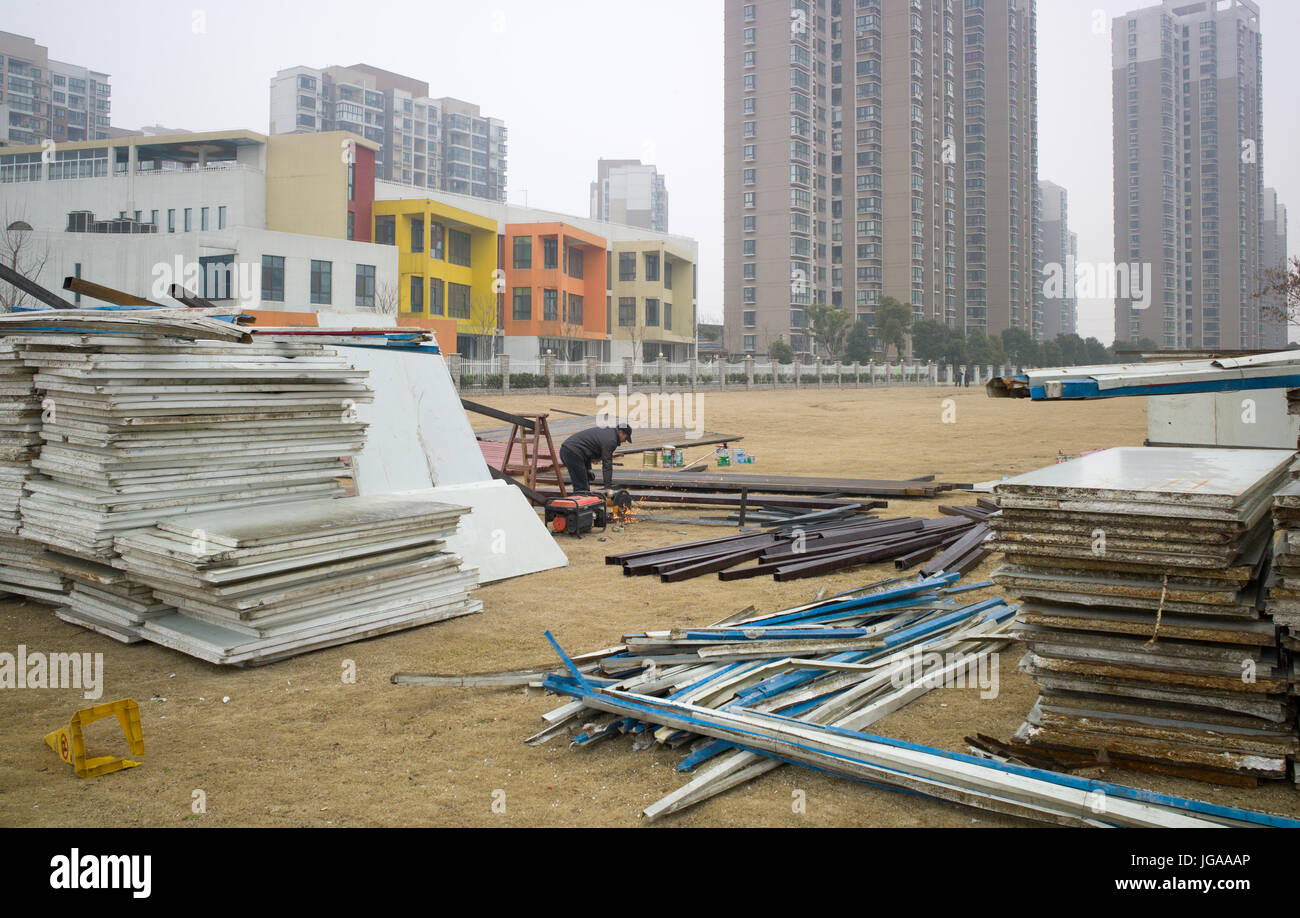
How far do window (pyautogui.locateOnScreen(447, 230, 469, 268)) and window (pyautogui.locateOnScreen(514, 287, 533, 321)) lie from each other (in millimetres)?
3402

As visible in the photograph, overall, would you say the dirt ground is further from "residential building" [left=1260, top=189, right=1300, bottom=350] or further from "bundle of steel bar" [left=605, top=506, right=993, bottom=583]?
"residential building" [left=1260, top=189, right=1300, bottom=350]

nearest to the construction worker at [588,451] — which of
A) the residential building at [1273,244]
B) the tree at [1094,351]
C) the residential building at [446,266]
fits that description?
the residential building at [446,266]

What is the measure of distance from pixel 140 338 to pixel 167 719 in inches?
118

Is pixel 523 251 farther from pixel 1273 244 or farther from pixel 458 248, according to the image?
pixel 1273 244

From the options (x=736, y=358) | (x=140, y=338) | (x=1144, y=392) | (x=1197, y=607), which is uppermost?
(x=736, y=358)

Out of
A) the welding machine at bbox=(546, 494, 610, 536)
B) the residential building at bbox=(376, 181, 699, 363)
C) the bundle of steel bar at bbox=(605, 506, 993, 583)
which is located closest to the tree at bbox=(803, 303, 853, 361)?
the residential building at bbox=(376, 181, 699, 363)

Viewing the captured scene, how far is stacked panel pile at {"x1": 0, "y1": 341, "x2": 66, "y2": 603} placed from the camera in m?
7.23

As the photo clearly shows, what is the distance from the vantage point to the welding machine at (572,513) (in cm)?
1171

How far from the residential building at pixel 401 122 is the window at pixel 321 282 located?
69932mm

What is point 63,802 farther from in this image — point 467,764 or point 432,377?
point 432,377

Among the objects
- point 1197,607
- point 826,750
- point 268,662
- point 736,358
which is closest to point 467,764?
point 826,750

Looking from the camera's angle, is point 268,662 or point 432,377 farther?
point 432,377

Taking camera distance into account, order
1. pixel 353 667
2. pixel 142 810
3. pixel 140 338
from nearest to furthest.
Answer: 1. pixel 142 810
2. pixel 353 667
3. pixel 140 338

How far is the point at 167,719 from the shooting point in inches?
207
